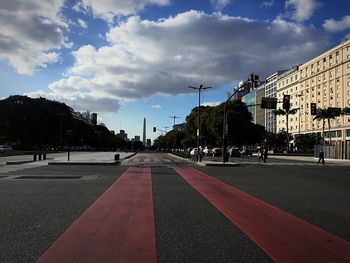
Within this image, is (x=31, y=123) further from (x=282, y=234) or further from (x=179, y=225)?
(x=282, y=234)

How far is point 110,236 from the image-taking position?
326 inches

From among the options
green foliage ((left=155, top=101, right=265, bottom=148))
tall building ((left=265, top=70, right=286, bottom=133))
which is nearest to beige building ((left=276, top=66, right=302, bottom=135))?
tall building ((left=265, top=70, right=286, bottom=133))

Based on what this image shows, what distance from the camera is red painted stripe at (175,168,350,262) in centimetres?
693

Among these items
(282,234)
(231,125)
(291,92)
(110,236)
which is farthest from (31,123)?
(282,234)

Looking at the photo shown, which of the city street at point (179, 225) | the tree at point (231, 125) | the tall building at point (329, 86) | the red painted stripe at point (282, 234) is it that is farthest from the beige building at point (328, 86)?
the red painted stripe at point (282, 234)

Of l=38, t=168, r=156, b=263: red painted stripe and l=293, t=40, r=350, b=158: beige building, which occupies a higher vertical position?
l=293, t=40, r=350, b=158: beige building

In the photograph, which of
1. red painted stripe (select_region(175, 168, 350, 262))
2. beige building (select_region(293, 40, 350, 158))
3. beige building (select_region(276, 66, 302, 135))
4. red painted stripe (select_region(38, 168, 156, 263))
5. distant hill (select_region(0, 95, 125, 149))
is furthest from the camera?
beige building (select_region(276, 66, 302, 135))

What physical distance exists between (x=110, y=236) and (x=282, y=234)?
3259 mm

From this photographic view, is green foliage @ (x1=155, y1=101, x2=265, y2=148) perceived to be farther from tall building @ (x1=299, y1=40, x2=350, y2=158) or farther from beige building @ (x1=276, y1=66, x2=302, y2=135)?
beige building @ (x1=276, y1=66, x2=302, y2=135)

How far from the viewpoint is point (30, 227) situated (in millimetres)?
8984

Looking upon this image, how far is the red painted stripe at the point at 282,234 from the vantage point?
22.7 feet

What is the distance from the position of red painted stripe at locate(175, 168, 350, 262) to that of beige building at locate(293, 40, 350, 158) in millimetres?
103286

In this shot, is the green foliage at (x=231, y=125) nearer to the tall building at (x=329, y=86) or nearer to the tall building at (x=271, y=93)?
the tall building at (x=329, y=86)

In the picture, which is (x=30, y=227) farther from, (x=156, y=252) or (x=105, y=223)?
(x=156, y=252)
